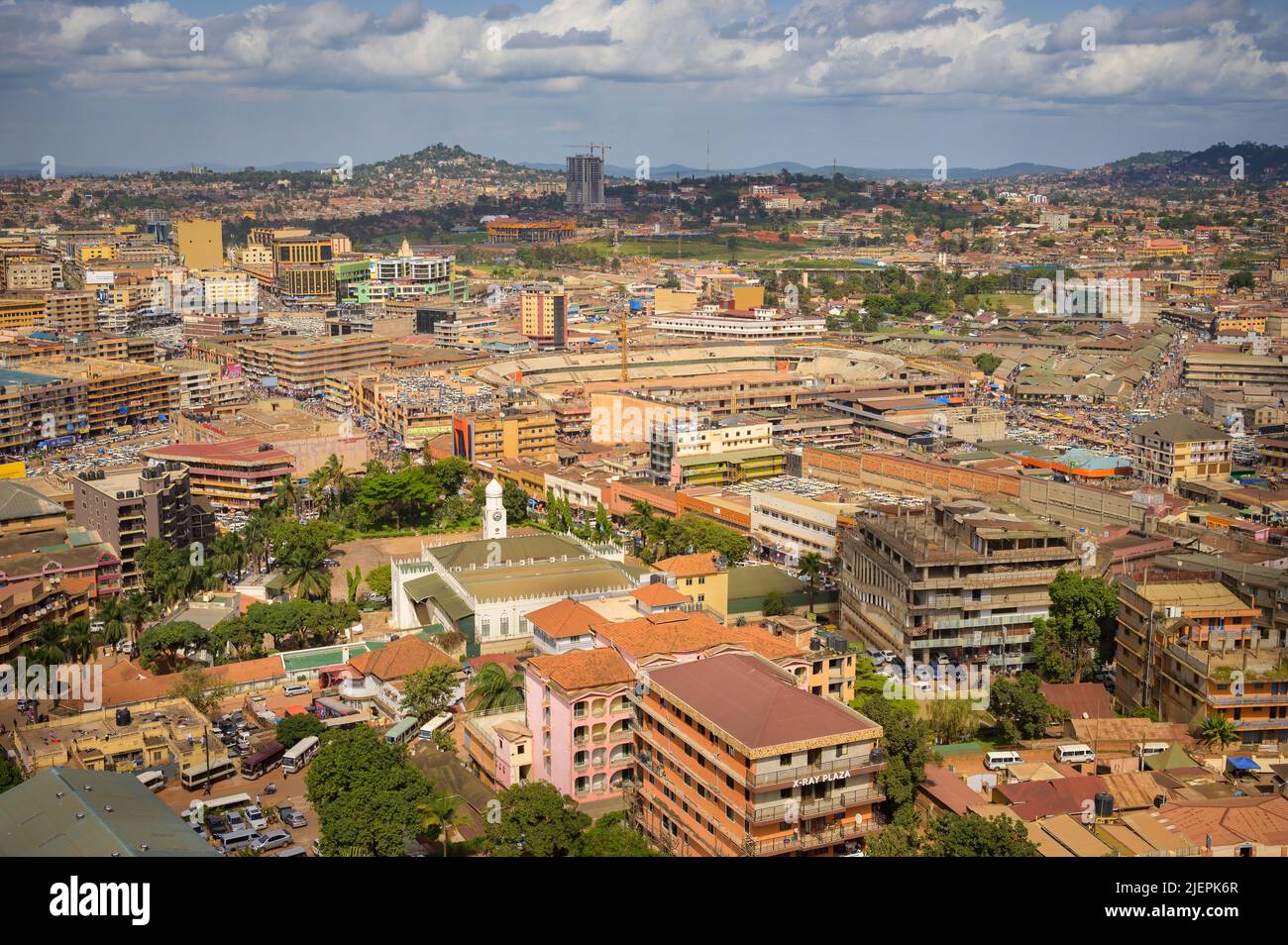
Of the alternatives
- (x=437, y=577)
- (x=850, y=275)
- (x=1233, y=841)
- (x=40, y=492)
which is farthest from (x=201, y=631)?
(x=850, y=275)

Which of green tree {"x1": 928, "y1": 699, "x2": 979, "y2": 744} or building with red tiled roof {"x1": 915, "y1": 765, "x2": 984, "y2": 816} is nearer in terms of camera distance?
building with red tiled roof {"x1": 915, "y1": 765, "x2": 984, "y2": 816}

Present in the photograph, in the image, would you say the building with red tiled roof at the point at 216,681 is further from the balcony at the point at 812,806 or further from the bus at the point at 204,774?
the balcony at the point at 812,806

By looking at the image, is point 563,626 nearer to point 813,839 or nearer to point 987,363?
point 813,839

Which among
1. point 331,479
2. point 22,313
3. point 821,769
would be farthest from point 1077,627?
point 22,313

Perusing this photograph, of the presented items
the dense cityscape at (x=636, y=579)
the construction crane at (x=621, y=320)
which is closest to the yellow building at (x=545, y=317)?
the dense cityscape at (x=636, y=579)

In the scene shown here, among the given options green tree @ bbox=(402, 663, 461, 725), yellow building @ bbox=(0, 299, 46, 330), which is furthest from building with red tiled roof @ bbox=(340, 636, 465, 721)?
yellow building @ bbox=(0, 299, 46, 330)

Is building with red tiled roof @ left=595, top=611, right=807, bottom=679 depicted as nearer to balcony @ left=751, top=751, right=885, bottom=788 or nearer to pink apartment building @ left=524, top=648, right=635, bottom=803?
pink apartment building @ left=524, top=648, right=635, bottom=803
